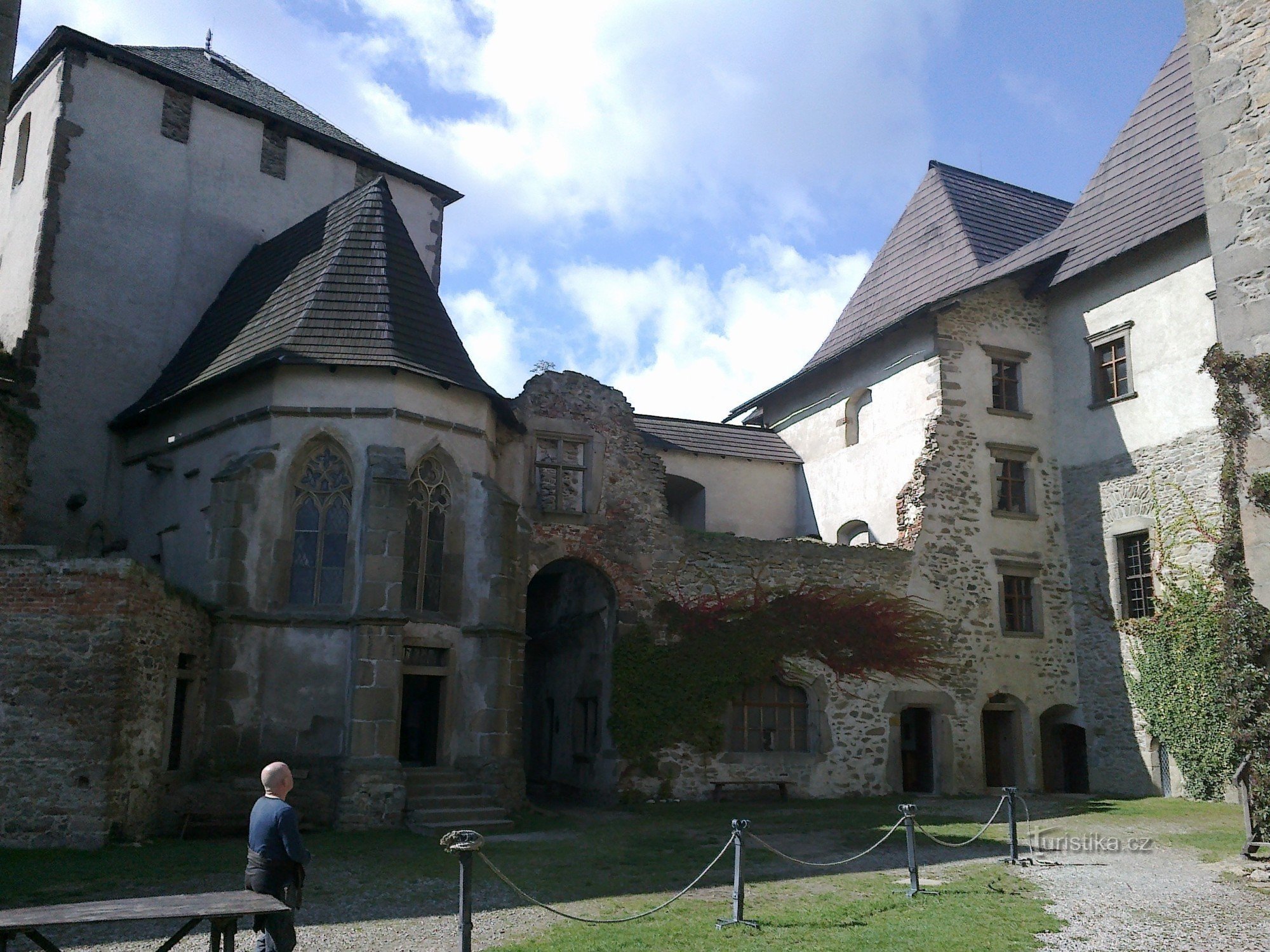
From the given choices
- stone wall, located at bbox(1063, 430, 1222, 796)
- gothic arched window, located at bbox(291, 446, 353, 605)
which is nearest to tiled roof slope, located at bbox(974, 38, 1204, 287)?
stone wall, located at bbox(1063, 430, 1222, 796)

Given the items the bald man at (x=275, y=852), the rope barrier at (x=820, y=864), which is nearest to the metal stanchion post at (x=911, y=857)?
the rope barrier at (x=820, y=864)

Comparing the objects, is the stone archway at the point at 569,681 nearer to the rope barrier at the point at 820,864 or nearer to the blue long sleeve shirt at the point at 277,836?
the rope barrier at the point at 820,864

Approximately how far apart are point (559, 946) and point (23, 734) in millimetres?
7998

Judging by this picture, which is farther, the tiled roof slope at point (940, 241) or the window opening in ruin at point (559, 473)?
the tiled roof slope at point (940, 241)

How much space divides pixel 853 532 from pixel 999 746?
5.69 m

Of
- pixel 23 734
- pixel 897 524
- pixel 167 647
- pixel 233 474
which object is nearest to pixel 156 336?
pixel 233 474

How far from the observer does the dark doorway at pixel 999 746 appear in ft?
74.9

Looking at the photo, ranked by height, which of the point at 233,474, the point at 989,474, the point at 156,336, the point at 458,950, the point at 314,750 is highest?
the point at 156,336

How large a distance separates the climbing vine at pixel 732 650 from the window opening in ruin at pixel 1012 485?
3.29 m

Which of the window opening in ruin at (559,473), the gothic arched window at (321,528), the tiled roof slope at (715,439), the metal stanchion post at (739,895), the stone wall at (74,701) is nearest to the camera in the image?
the metal stanchion post at (739,895)

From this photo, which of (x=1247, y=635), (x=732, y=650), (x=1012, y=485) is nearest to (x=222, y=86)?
(x=732, y=650)

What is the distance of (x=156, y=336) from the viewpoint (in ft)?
71.6

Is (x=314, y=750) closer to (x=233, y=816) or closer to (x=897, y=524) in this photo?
(x=233, y=816)

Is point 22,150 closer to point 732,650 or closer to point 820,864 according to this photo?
point 732,650
